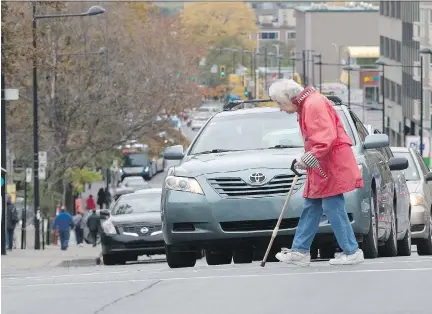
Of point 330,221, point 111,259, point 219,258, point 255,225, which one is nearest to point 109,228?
point 111,259

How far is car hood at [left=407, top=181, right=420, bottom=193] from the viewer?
2248 cm

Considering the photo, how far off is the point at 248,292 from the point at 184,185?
3738mm

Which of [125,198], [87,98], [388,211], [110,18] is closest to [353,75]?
[110,18]

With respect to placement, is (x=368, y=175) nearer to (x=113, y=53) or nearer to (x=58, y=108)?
(x=58, y=108)

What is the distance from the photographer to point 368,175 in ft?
47.0

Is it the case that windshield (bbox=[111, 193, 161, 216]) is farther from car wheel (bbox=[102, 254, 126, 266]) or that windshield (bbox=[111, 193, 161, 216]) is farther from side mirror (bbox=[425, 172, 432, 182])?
side mirror (bbox=[425, 172, 432, 182])

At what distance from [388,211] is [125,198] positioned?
13.7m

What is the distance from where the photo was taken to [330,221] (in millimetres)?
12367

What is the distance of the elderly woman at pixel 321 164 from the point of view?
1198cm

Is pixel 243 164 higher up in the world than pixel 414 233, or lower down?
higher up

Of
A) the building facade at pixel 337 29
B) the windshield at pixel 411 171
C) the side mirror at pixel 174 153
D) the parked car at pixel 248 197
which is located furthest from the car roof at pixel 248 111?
the building facade at pixel 337 29

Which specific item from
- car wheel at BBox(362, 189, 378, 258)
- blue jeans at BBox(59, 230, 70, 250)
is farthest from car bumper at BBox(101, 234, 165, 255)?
blue jeans at BBox(59, 230, 70, 250)

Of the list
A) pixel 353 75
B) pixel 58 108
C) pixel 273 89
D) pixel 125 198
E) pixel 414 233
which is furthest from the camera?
pixel 353 75

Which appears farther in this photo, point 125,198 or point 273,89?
point 125,198
